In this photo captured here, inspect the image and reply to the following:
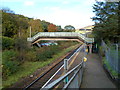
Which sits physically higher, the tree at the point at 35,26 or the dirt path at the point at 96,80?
the tree at the point at 35,26

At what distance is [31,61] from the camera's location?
2248 centimetres

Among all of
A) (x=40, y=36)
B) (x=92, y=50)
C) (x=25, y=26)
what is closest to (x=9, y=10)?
(x=25, y=26)

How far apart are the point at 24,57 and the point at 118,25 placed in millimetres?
14482

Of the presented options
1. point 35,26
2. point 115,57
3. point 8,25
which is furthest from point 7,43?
point 115,57

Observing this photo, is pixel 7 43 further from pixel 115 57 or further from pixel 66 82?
pixel 66 82

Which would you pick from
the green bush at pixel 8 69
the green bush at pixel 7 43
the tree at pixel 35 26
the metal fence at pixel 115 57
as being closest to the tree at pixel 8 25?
the green bush at pixel 7 43

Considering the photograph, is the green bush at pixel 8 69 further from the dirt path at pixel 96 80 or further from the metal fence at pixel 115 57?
the metal fence at pixel 115 57

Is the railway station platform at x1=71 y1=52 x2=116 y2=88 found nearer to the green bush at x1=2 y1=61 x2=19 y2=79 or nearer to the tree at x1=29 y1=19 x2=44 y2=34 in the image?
the green bush at x1=2 y1=61 x2=19 y2=79

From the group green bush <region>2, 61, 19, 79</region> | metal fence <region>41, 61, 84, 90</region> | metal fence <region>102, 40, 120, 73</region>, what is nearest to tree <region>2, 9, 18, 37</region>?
green bush <region>2, 61, 19, 79</region>

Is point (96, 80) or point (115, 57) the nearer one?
point (96, 80)

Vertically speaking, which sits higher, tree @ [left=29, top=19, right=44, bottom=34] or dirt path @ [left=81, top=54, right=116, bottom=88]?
tree @ [left=29, top=19, right=44, bottom=34]

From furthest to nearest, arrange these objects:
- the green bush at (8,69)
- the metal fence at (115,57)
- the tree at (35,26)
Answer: the tree at (35,26), the green bush at (8,69), the metal fence at (115,57)

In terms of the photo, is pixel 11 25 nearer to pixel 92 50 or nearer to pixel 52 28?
pixel 92 50

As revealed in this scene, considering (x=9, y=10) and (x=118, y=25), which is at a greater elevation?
(x=9, y=10)
